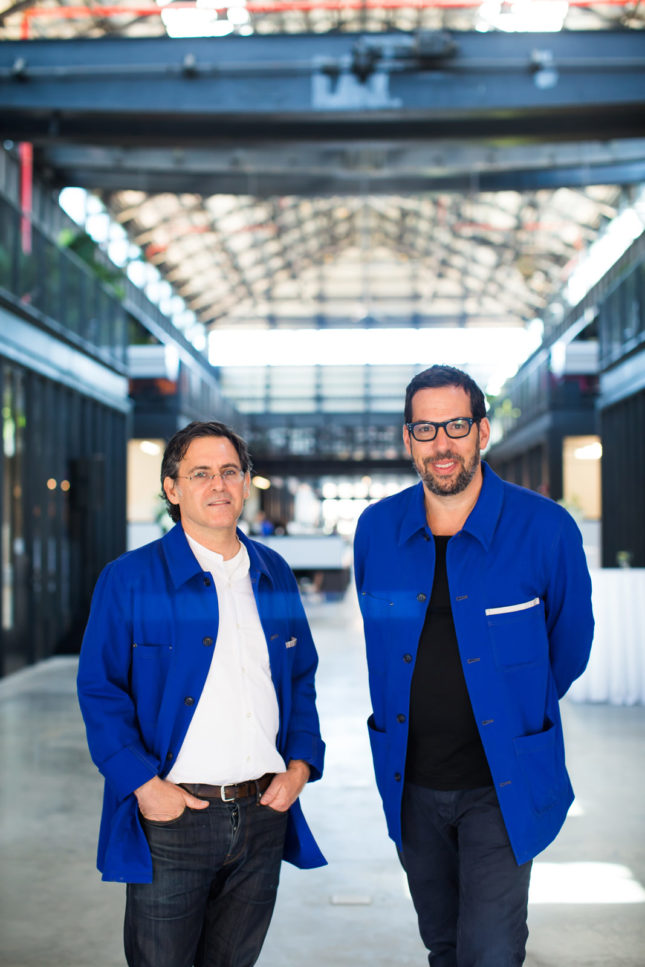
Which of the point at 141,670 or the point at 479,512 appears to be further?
the point at 479,512

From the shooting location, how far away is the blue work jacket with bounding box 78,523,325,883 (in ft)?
6.28


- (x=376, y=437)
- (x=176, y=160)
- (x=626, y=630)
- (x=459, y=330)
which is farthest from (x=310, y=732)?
(x=459, y=330)

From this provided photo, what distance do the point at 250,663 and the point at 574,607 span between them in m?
0.74

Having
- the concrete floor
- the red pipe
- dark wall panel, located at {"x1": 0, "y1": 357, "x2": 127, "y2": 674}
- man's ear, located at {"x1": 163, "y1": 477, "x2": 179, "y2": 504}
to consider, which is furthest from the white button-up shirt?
the red pipe

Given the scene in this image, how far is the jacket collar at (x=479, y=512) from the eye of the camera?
2123 mm

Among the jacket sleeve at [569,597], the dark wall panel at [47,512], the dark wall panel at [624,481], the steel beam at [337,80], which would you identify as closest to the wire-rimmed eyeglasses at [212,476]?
the jacket sleeve at [569,597]

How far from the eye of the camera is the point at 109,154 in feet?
39.6

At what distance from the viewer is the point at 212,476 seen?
2.07 meters

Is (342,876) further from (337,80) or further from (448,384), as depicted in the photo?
(337,80)

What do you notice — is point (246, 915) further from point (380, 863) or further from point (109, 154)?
point (109, 154)

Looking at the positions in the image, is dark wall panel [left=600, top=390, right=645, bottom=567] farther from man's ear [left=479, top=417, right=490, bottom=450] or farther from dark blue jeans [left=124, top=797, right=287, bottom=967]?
dark blue jeans [left=124, top=797, right=287, bottom=967]

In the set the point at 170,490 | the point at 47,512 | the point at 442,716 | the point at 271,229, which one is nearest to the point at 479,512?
the point at 442,716

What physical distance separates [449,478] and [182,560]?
62 cm

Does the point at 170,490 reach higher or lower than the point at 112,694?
higher
